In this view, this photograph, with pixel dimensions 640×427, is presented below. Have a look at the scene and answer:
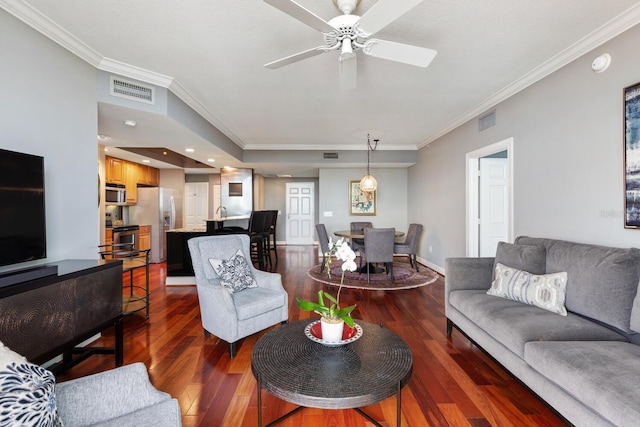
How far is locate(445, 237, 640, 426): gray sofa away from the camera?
51.4 inches

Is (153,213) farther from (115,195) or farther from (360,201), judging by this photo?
(360,201)

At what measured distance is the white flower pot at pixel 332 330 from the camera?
1.65m

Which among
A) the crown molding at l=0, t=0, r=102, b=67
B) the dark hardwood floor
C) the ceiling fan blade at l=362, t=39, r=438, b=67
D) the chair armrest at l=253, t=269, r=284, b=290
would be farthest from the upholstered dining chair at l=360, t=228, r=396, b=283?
the crown molding at l=0, t=0, r=102, b=67

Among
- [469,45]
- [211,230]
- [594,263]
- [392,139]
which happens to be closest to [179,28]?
[469,45]

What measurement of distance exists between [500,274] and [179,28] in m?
3.26

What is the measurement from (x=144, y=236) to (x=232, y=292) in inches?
186

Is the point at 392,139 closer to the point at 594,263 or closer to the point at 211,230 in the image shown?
the point at 211,230

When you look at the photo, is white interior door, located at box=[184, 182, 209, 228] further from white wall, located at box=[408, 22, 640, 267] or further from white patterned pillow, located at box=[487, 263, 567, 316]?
white patterned pillow, located at box=[487, 263, 567, 316]

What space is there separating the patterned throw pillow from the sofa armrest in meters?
1.90

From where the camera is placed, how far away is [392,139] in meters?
5.66

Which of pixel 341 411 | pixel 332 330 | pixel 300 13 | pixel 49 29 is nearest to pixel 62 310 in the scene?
pixel 332 330

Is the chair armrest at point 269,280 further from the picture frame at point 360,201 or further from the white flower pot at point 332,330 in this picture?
the picture frame at point 360,201

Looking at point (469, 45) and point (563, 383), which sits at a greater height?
point (469, 45)

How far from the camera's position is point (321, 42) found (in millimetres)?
2439
